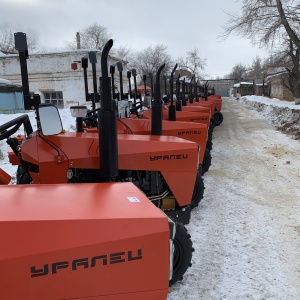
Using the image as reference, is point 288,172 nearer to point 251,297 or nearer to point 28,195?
point 251,297

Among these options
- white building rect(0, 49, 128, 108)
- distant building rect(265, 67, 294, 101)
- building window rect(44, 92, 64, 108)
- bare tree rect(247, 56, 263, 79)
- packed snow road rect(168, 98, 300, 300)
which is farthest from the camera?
bare tree rect(247, 56, 263, 79)

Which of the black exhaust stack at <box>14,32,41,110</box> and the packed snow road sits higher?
the black exhaust stack at <box>14,32,41,110</box>

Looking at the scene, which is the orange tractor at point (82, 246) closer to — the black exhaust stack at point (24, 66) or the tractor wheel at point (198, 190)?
the black exhaust stack at point (24, 66)

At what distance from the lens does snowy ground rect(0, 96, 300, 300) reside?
287cm

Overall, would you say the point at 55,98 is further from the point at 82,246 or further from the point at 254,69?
the point at 254,69

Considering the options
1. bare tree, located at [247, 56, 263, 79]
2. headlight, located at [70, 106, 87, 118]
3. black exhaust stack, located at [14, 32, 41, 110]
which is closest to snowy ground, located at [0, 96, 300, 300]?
headlight, located at [70, 106, 87, 118]

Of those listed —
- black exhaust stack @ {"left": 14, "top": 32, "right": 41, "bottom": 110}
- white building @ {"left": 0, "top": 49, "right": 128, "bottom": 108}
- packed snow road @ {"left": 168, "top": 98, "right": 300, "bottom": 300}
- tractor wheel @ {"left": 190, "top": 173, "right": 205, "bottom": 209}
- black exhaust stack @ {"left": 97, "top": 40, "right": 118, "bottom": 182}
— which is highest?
white building @ {"left": 0, "top": 49, "right": 128, "bottom": 108}

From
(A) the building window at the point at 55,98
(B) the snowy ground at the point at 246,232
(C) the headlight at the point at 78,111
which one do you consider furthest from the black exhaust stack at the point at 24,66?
(A) the building window at the point at 55,98

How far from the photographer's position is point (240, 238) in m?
3.72

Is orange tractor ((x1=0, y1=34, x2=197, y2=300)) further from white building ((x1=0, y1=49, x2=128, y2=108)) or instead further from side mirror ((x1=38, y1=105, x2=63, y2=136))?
white building ((x1=0, y1=49, x2=128, y2=108))

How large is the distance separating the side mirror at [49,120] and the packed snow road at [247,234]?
5.37 feet

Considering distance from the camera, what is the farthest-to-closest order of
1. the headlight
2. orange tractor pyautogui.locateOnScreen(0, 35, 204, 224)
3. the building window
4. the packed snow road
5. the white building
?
the building window, the white building, the headlight, orange tractor pyautogui.locateOnScreen(0, 35, 204, 224), the packed snow road

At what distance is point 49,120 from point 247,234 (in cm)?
243

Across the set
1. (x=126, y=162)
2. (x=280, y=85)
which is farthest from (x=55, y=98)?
(x=280, y=85)
